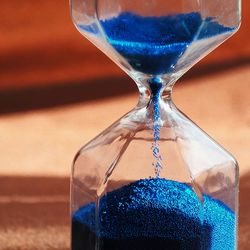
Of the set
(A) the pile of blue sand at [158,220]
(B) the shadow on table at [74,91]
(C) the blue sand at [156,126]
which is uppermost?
(C) the blue sand at [156,126]

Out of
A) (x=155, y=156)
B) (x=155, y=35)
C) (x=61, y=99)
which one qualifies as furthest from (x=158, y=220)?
(x=61, y=99)

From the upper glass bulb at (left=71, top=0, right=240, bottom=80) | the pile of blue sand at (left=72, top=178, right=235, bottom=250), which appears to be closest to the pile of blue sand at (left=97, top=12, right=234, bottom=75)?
the upper glass bulb at (left=71, top=0, right=240, bottom=80)

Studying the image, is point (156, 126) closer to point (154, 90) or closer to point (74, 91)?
point (154, 90)

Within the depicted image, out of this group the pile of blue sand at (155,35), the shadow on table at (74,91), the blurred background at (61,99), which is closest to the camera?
the pile of blue sand at (155,35)

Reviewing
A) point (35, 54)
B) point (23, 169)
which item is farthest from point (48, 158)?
point (35, 54)

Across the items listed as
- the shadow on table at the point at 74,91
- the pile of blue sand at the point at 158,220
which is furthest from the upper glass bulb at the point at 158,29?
the shadow on table at the point at 74,91

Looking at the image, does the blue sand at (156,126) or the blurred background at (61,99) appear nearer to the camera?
the blue sand at (156,126)

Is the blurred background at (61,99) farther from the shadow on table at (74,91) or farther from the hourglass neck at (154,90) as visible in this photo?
the hourglass neck at (154,90)

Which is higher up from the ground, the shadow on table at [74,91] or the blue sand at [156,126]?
the blue sand at [156,126]
